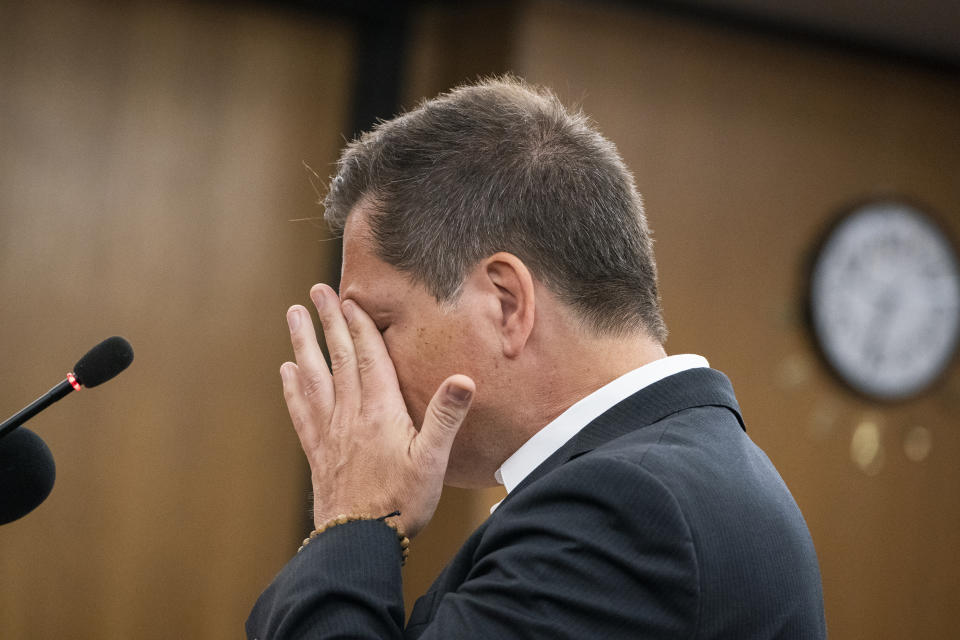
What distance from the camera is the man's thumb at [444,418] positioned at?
1.04 metres

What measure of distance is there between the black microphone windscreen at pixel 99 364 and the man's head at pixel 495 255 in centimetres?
26

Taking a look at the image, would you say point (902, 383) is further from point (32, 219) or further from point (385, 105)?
point (32, 219)

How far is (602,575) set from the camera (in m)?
0.85

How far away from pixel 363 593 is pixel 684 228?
2.49m

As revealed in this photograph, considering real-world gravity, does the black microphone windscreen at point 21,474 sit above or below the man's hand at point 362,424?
below

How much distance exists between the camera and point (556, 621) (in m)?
0.84

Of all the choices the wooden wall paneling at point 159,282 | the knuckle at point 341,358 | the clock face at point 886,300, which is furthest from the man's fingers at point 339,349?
the clock face at point 886,300

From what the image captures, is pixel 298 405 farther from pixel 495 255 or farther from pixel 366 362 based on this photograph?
pixel 495 255

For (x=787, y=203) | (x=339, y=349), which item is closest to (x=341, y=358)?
(x=339, y=349)

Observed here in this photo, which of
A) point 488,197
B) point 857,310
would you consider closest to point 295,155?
point 857,310

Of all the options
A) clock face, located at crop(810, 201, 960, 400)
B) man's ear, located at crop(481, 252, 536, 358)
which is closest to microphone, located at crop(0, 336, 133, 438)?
man's ear, located at crop(481, 252, 536, 358)

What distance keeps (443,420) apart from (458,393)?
0.11 feet

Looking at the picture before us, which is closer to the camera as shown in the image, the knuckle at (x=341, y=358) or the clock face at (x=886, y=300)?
the knuckle at (x=341, y=358)

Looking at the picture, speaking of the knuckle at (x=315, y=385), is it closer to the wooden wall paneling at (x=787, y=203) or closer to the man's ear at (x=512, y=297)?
the man's ear at (x=512, y=297)
